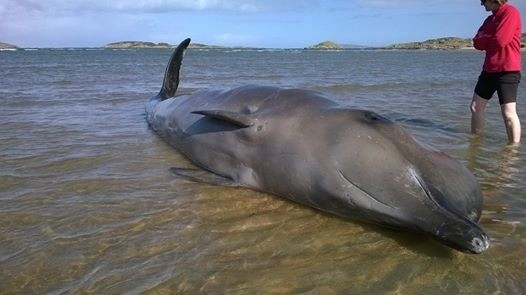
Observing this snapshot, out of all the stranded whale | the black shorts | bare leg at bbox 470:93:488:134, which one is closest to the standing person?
the black shorts

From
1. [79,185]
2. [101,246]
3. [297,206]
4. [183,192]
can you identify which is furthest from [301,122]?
[79,185]

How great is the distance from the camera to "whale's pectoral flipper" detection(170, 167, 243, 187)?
471cm

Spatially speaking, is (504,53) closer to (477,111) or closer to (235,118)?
(477,111)

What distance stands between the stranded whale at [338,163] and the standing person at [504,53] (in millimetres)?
3336

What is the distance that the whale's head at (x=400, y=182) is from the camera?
10.7 feet

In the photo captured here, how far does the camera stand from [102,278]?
3.08 meters

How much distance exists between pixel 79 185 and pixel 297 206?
2255 mm

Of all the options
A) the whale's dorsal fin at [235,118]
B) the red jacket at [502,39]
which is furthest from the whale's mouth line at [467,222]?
the red jacket at [502,39]

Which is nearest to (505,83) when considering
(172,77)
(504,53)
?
(504,53)

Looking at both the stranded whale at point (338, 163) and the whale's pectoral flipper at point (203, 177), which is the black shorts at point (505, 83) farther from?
the whale's pectoral flipper at point (203, 177)

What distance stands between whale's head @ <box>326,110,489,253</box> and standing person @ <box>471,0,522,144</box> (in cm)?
353

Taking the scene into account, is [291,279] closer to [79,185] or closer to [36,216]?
[36,216]

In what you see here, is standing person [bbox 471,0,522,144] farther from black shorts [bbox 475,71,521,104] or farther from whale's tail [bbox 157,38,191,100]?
whale's tail [bbox 157,38,191,100]

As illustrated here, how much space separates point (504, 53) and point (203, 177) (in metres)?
4.59
